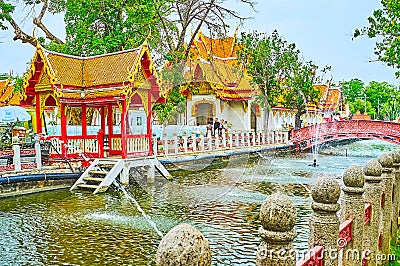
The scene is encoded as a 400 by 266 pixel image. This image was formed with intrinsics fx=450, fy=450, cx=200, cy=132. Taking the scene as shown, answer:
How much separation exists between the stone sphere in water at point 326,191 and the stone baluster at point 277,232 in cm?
103

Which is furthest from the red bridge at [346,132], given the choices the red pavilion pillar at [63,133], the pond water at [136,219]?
the red pavilion pillar at [63,133]

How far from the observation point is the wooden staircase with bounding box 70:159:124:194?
13.4m

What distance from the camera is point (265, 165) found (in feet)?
70.6

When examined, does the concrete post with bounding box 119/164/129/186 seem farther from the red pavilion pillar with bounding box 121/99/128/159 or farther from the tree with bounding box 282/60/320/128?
the tree with bounding box 282/60/320/128

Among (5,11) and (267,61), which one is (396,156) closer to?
(5,11)

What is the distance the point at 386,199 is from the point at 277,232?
424cm

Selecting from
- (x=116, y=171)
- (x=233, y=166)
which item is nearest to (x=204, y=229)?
(x=116, y=171)

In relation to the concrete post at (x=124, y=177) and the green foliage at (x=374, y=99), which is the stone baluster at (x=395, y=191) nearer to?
the concrete post at (x=124, y=177)

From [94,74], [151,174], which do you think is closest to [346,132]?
[151,174]

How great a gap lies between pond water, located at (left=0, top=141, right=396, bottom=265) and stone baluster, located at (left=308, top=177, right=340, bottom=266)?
3439mm

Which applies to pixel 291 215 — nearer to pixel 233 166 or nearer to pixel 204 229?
pixel 204 229

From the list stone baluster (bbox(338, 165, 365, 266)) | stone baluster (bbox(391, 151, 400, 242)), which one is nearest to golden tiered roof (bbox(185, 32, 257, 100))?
stone baluster (bbox(391, 151, 400, 242))

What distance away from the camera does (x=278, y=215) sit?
9.11 feet

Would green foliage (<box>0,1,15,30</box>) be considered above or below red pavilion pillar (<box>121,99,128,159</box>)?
above
